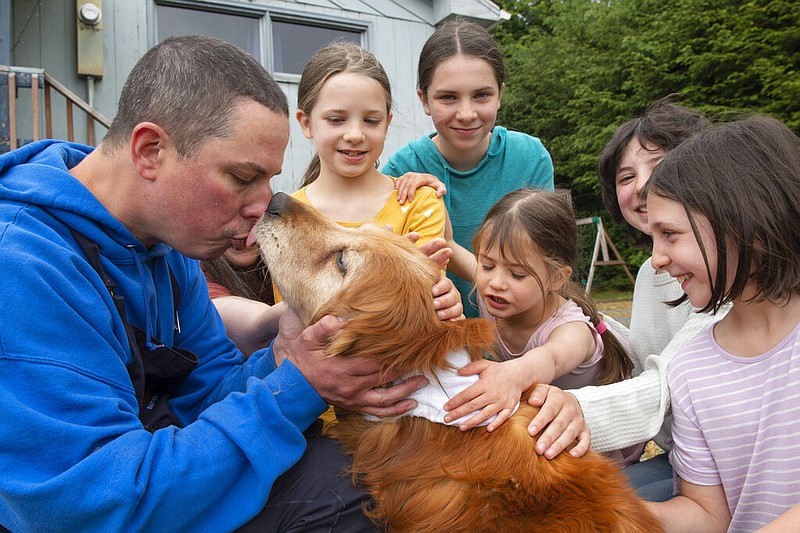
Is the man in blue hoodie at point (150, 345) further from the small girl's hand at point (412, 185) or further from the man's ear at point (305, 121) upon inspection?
the man's ear at point (305, 121)

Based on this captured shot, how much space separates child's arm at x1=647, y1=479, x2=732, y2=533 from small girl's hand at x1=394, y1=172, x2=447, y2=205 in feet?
6.22

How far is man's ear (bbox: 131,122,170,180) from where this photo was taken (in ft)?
6.46

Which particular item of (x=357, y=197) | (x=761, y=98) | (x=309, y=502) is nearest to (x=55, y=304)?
(x=309, y=502)

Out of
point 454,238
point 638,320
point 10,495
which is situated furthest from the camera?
point 454,238

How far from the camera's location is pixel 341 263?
7.82ft

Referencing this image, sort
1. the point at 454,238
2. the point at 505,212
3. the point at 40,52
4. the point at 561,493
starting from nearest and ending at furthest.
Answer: the point at 561,493
the point at 505,212
the point at 454,238
the point at 40,52

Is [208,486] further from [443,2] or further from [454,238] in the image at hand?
[443,2]

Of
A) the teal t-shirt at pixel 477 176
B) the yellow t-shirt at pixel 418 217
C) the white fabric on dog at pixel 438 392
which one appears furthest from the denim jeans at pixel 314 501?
the teal t-shirt at pixel 477 176

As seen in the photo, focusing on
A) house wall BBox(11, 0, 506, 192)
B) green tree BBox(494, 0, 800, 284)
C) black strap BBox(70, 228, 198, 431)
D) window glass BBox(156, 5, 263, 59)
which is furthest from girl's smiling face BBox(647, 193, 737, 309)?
green tree BBox(494, 0, 800, 284)

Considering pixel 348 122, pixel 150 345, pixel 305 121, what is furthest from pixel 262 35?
pixel 150 345

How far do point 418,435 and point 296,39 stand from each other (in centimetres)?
859

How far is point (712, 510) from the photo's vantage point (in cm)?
229

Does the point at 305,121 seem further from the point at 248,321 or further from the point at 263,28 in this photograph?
the point at 263,28

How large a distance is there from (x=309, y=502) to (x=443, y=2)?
9159mm
